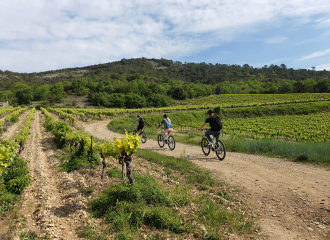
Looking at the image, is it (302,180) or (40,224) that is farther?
(302,180)

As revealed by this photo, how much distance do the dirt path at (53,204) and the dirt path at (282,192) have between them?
13.2ft

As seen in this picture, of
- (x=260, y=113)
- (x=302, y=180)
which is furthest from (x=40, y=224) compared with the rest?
(x=260, y=113)

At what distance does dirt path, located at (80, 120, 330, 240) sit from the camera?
3.85 meters

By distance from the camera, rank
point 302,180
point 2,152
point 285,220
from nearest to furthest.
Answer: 1. point 285,220
2. point 2,152
3. point 302,180

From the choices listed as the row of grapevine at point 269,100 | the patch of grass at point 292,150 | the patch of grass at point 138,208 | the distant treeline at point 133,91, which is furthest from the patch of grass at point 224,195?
the distant treeline at point 133,91

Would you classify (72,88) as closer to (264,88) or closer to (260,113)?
(260,113)

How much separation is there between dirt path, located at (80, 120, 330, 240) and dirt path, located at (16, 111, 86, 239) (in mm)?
4016

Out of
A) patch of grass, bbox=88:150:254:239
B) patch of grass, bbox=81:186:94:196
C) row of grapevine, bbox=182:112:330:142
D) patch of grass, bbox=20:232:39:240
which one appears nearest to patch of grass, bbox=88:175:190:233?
patch of grass, bbox=88:150:254:239

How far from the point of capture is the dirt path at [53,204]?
4.09 meters

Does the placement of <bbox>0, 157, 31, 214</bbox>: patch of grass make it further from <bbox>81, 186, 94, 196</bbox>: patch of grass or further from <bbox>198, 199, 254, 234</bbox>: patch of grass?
<bbox>198, 199, 254, 234</bbox>: patch of grass

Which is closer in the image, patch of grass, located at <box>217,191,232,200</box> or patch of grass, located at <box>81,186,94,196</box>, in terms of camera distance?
patch of grass, located at <box>217,191,232,200</box>

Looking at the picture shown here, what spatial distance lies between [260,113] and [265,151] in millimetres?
40045

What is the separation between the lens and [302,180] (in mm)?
5965

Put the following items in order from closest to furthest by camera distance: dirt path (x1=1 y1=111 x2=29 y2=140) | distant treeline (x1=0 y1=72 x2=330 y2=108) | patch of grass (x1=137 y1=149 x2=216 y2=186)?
patch of grass (x1=137 y1=149 x2=216 y2=186) < dirt path (x1=1 y1=111 x2=29 y2=140) < distant treeline (x1=0 y1=72 x2=330 y2=108)
